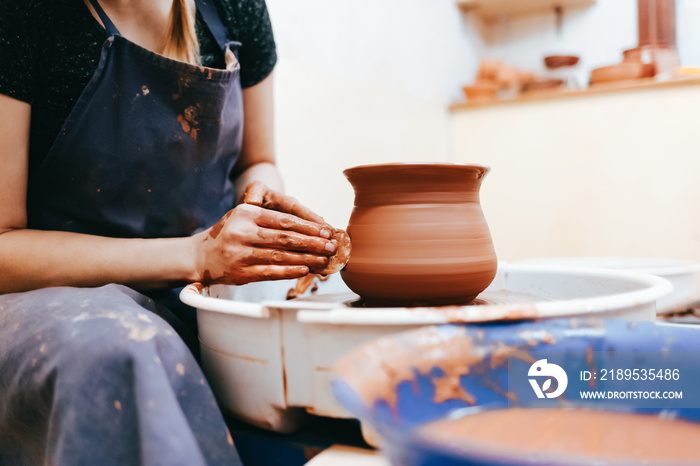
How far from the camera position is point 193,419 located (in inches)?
20.9

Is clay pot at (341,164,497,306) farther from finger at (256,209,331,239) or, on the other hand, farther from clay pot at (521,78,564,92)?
clay pot at (521,78,564,92)

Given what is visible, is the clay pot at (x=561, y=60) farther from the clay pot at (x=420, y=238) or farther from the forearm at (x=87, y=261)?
the forearm at (x=87, y=261)

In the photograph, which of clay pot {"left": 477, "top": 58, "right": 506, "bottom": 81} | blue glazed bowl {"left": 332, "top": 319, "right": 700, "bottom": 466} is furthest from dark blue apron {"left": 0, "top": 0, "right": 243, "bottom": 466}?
clay pot {"left": 477, "top": 58, "right": 506, "bottom": 81}

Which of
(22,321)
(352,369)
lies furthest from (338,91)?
(352,369)

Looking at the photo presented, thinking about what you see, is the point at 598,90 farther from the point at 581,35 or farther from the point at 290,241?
the point at 290,241

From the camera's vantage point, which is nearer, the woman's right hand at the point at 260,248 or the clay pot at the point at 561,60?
the woman's right hand at the point at 260,248

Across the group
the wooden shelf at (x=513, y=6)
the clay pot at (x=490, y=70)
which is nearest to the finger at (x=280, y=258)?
the clay pot at (x=490, y=70)

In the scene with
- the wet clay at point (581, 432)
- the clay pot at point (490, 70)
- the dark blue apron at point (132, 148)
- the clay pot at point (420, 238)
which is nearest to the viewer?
the wet clay at point (581, 432)

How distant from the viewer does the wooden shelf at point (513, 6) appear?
10.7ft

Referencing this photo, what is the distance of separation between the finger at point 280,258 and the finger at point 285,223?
0.11ft

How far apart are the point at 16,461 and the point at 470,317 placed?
0.61 metres

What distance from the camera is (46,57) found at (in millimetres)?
777

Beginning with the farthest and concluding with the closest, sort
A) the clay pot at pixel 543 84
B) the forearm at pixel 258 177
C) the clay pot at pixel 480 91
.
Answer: the clay pot at pixel 480 91 → the clay pot at pixel 543 84 → the forearm at pixel 258 177

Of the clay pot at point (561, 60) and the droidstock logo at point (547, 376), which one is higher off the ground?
the clay pot at point (561, 60)
